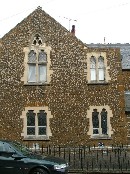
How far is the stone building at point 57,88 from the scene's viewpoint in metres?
24.0

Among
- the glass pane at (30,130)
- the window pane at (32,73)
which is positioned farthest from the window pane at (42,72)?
the glass pane at (30,130)

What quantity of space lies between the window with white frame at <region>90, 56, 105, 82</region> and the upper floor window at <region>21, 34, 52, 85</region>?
2.75 m

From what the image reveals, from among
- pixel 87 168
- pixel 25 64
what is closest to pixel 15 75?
pixel 25 64

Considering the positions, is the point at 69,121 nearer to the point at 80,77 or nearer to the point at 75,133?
the point at 75,133

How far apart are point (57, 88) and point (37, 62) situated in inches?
85.1

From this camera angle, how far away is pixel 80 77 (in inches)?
969

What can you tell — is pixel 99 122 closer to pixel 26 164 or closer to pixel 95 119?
pixel 95 119

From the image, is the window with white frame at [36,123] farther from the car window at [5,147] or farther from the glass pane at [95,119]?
the car window at [5,147]

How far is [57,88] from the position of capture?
24500 millimetres

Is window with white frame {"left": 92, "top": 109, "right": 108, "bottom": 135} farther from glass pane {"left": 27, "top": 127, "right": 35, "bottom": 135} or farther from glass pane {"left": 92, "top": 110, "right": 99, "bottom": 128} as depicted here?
glass pane {"left": 27, "top": 127, "right": 35, "bottom": 135}

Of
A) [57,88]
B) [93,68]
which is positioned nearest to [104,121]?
[93,68]

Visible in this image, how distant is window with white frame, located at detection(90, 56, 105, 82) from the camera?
24688mm

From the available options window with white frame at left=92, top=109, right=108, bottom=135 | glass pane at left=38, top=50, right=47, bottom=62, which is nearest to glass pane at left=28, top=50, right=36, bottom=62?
glass pane at left=38, top=50, right=47, bottom=62

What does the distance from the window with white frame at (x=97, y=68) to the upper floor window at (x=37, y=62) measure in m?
2.75
